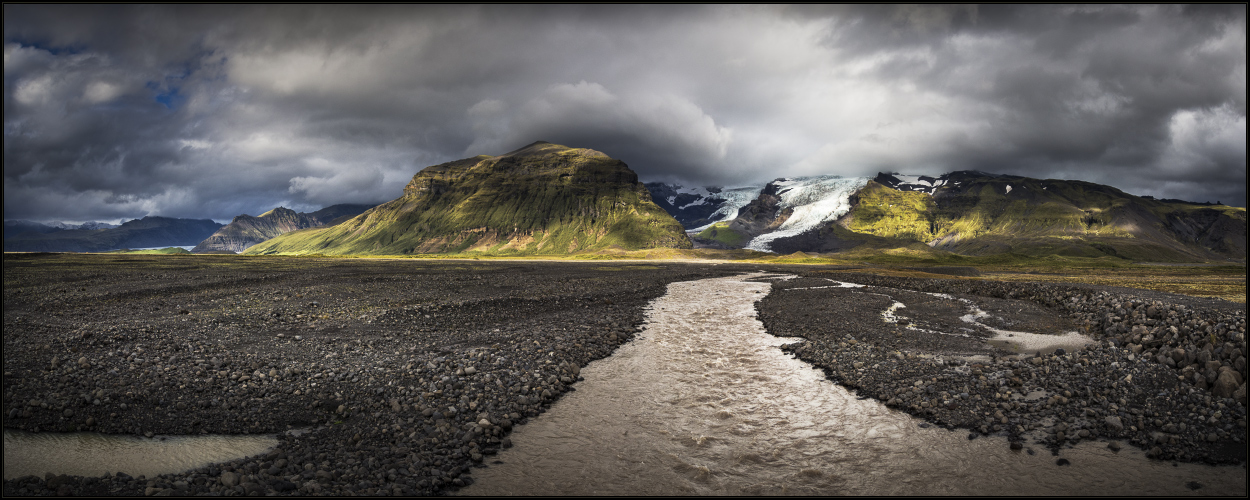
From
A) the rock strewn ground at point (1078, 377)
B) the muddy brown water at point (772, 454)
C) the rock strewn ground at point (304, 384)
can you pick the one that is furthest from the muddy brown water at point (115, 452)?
the rock strewn ground at point (1078, 377)

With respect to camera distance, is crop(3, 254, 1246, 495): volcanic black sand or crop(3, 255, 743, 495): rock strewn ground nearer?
crop(3, 255, 743, 495): rock strewn ground

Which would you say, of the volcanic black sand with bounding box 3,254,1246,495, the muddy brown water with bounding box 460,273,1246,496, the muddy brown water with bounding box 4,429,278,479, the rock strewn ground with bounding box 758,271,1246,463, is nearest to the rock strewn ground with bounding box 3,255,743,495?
the volcanic black sand with bounding box 3,254,1246,495

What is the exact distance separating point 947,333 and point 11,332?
50.2 m

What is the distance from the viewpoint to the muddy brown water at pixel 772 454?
462 inches

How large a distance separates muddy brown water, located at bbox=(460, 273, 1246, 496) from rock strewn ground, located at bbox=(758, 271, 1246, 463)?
0.95 metres

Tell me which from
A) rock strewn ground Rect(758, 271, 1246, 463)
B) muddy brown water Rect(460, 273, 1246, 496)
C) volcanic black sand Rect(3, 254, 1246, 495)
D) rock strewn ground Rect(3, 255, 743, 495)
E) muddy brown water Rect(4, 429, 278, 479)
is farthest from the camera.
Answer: rock strewn ground Rect(758, 271, 1246, 463)

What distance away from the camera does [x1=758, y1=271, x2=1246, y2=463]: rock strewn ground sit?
13906mm

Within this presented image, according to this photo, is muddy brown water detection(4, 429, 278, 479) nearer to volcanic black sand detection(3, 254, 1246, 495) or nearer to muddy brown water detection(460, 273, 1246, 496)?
volcanic black sand detection(3, 254, 1246, 495)

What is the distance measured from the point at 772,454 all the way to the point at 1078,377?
502 inches

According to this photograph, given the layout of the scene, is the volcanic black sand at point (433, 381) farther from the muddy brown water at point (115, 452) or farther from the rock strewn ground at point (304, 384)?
the muddy brown water at point (115, 452)

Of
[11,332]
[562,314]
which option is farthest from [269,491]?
[11,332]

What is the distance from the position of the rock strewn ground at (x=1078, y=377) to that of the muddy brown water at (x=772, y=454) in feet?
3.12

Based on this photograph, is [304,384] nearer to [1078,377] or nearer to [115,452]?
[115,452]

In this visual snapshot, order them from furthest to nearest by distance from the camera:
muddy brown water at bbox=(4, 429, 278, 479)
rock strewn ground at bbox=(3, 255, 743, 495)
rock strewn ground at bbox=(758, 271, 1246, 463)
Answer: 1. rock strewn ground at bbox=(758, 271, 1246, 463)
2. muddy brown water at bbox=(4, 429, 278, 479)
3. rock strewn ground at bbox=(3, 255, 743, 495)
